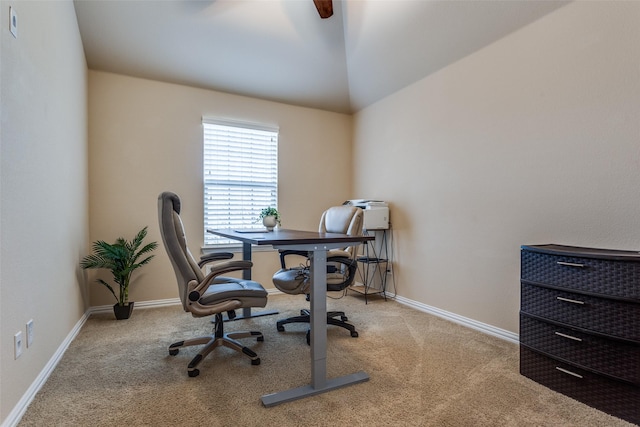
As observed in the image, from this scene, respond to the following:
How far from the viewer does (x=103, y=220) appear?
333cm

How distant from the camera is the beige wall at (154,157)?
3336 mm

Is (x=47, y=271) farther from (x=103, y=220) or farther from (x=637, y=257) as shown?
(x=637, y=257)

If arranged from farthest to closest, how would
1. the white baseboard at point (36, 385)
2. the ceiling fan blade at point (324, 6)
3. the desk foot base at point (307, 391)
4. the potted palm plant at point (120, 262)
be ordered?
the potted palm plant at point (120, 262), the ceiling fan blade at point (324, 6), the desk foot base at point (307, 391), the white baseboard at point (36, 385)

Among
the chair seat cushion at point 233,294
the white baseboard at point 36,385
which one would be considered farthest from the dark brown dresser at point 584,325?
the white baseboard at point 36,385

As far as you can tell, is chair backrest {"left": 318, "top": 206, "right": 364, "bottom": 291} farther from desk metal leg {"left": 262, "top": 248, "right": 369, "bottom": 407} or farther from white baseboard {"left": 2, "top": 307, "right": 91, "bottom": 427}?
white baseboard {"left": 2, "top": 307, "right": 91, "bottom": 427}

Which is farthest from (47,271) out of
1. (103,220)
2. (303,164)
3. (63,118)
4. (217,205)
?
(303,164)

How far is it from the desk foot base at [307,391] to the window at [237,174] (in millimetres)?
2398

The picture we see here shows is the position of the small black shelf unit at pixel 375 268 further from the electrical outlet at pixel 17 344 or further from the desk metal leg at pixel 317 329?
the electrical outlet at pixel 17 344

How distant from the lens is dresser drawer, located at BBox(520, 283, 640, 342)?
62.5 inches

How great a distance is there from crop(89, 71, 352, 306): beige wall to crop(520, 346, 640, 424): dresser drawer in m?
2.91

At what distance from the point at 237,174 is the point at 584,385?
3.61m

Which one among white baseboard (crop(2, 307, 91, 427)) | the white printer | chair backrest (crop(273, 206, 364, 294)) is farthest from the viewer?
the white printer

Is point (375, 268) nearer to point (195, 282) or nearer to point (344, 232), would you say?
point (344, 232)

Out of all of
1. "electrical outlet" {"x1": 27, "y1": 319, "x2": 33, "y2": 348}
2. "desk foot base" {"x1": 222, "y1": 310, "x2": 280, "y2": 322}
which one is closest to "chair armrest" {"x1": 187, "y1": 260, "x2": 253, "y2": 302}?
"electrical outlet" {"x1": 27, "y1": 319, "x2": 33, "y2": 348}
